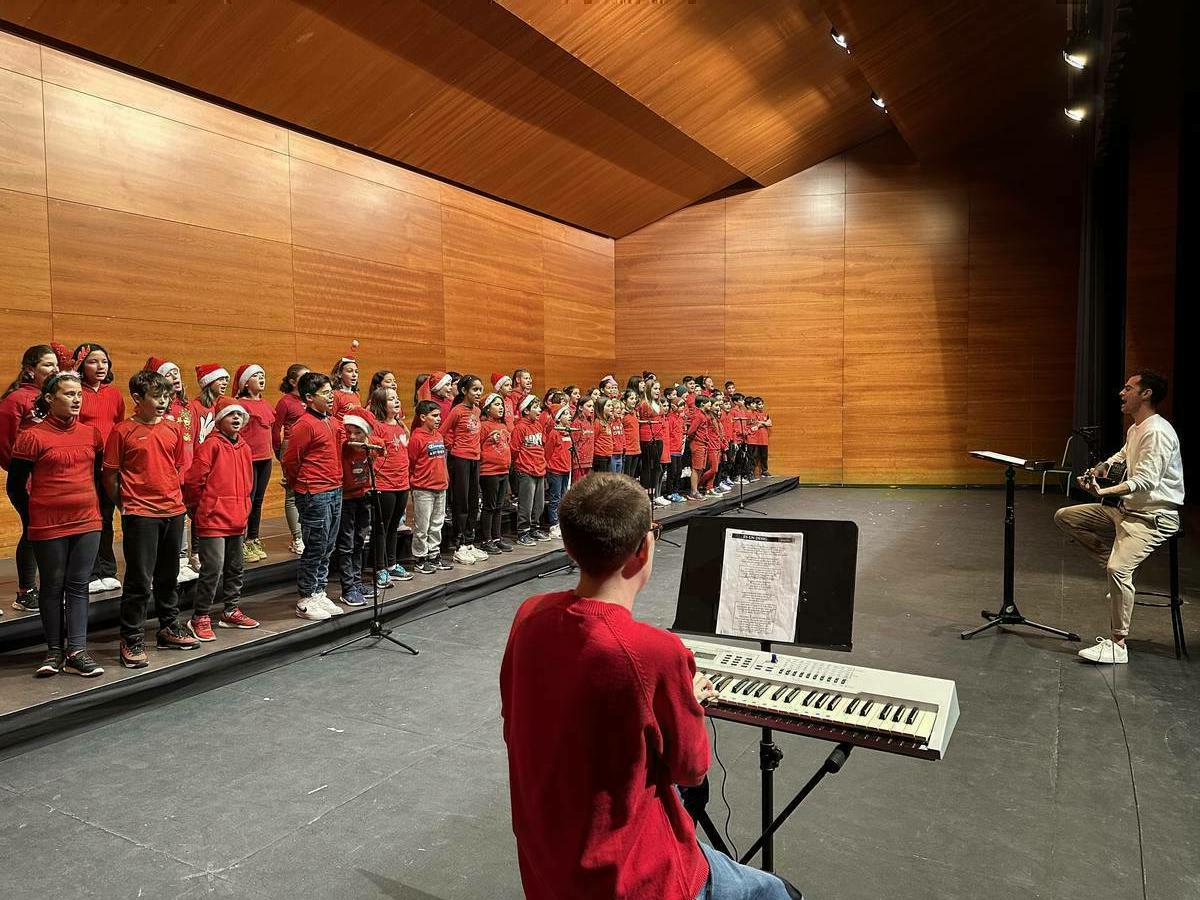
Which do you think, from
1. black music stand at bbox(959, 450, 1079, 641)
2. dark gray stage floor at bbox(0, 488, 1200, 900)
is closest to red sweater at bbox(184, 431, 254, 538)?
dark gray stage floor at bbox(0, 488, 1200, 900)

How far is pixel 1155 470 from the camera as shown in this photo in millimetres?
4312

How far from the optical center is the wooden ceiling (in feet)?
22.5

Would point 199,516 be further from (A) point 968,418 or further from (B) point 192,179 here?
(A) point 968,418

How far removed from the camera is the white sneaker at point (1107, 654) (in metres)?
4.46

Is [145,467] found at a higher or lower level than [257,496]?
higher

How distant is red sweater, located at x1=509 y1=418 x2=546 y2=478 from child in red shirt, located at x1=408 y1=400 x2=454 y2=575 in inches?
41.1

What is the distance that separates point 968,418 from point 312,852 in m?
12.7

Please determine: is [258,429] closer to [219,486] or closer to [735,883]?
[219,486]

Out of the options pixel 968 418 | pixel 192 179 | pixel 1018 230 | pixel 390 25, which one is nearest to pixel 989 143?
pixel 1018 230

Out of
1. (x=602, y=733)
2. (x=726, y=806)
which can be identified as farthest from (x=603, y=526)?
(x=726, y=806)

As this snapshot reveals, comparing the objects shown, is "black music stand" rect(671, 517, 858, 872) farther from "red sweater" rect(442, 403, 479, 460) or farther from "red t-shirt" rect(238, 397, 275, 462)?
"red t-shirt" rect(238, 397, 275, 462)

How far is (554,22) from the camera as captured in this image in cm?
777

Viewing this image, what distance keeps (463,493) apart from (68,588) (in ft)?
10.3

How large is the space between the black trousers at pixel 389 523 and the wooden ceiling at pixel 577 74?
4134 mm
